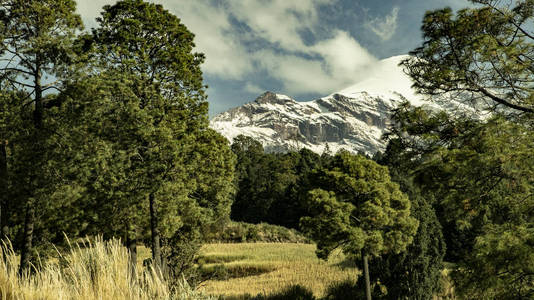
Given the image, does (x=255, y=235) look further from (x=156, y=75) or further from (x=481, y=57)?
(x=481, y=57)

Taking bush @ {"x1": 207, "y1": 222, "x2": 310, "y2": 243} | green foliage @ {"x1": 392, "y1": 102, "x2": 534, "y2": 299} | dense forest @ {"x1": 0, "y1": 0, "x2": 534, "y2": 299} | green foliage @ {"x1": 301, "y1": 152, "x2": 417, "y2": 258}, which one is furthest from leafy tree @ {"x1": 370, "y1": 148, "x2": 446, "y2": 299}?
bush @ {"x1": 207, "y1": 222, "x2": 310, "y2": 243}

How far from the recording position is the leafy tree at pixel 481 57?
6.01 metres

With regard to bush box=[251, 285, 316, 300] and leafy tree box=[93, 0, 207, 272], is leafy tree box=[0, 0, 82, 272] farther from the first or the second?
bush box=[251, 285, 316, 300]

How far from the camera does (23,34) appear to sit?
831 centimetres

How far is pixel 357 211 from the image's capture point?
12.4 metres

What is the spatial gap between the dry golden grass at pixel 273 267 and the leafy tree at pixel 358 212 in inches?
118

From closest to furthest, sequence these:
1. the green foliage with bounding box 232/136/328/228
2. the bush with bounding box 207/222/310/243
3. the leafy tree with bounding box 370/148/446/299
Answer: the leafy tree with bounding box 370/148/446/299, the bush with bounding box 207/222/310/243, the green foliage with bounding box 232/136/328/228

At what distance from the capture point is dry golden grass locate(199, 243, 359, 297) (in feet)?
55.3

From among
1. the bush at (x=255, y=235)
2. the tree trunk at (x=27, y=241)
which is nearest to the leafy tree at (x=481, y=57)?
the tree trunk at (x=27, y=241)

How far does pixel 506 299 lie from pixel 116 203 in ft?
29.5

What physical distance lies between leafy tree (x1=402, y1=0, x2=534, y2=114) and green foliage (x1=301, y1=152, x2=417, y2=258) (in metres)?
6.01

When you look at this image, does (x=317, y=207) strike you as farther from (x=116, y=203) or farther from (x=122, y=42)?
(x=122, y=42)

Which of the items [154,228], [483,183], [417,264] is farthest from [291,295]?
[483,183]

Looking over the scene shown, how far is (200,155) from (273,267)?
15494 mm
